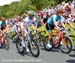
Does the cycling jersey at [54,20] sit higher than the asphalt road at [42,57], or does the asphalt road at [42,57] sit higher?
the cycling jersey at [54,20]

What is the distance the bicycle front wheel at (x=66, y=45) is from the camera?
546 inches

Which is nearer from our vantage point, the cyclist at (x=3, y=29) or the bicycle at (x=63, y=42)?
the bicycle at (x=63, y=42)

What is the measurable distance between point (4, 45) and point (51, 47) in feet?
9.81

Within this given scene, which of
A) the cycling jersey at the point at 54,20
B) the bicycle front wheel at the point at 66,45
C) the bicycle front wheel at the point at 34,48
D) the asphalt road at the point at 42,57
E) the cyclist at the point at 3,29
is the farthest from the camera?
the cyclist at the point at 3,29

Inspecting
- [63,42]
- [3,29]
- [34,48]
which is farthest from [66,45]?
[3,29]

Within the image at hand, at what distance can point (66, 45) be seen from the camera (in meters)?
14.1

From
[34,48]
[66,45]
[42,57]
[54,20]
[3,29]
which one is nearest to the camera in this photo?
[34,48]

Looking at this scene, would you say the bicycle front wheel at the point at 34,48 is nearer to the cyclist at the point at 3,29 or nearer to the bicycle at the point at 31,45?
the bicycle at the point at 31,45

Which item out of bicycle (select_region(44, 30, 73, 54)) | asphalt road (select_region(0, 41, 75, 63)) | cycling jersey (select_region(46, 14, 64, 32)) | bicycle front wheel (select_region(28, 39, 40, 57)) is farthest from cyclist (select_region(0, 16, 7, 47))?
bicycle front wheel (select_region(28, 39, 40, 57))

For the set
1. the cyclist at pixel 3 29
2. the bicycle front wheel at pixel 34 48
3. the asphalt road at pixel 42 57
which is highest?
the cyclist at pixel 3 29

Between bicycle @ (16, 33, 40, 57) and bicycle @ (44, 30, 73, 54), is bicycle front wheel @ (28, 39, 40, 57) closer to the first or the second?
bicycle @ (16, 33, 40, 57)

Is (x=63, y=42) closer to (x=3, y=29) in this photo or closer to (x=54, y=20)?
(x=54, y=20)

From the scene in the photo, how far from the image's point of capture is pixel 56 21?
14578 millimetres

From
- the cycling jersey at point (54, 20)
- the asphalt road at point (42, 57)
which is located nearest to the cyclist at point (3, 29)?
the asphalt road at point (42, 57)
